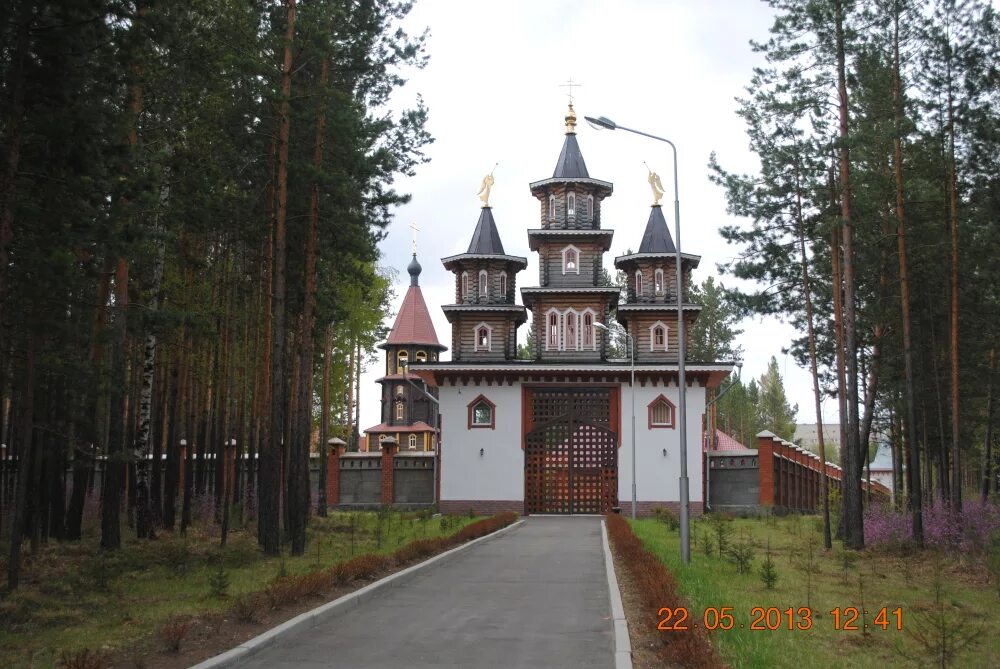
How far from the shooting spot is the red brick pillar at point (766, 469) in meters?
36.2

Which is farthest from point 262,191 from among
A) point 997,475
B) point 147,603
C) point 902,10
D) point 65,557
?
point 997,475

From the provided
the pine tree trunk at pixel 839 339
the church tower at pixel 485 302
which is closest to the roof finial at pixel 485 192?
the church tower at pixel 485 302

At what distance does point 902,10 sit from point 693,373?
18.5 metres

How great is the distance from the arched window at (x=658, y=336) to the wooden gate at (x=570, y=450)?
278 cm

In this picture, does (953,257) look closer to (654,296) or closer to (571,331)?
(654,296)

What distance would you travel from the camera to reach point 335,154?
19.3 m

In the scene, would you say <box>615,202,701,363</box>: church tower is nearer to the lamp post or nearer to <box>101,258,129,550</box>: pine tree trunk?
the lamp post

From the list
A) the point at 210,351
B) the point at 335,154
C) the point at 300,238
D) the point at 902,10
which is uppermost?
the point at 902,10

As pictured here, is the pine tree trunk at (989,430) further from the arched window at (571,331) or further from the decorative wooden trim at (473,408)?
the decorative wooden trim at (473,408)

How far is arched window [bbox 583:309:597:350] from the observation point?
37844mm

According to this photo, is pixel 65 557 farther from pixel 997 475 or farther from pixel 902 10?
pixel 997 475

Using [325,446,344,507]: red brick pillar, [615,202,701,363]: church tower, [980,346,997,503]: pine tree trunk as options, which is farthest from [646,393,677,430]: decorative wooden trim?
[325,446,344,507]: red brick pillar

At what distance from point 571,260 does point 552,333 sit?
331 centimetres

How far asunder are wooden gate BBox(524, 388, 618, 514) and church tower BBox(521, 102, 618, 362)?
5.81 feet
